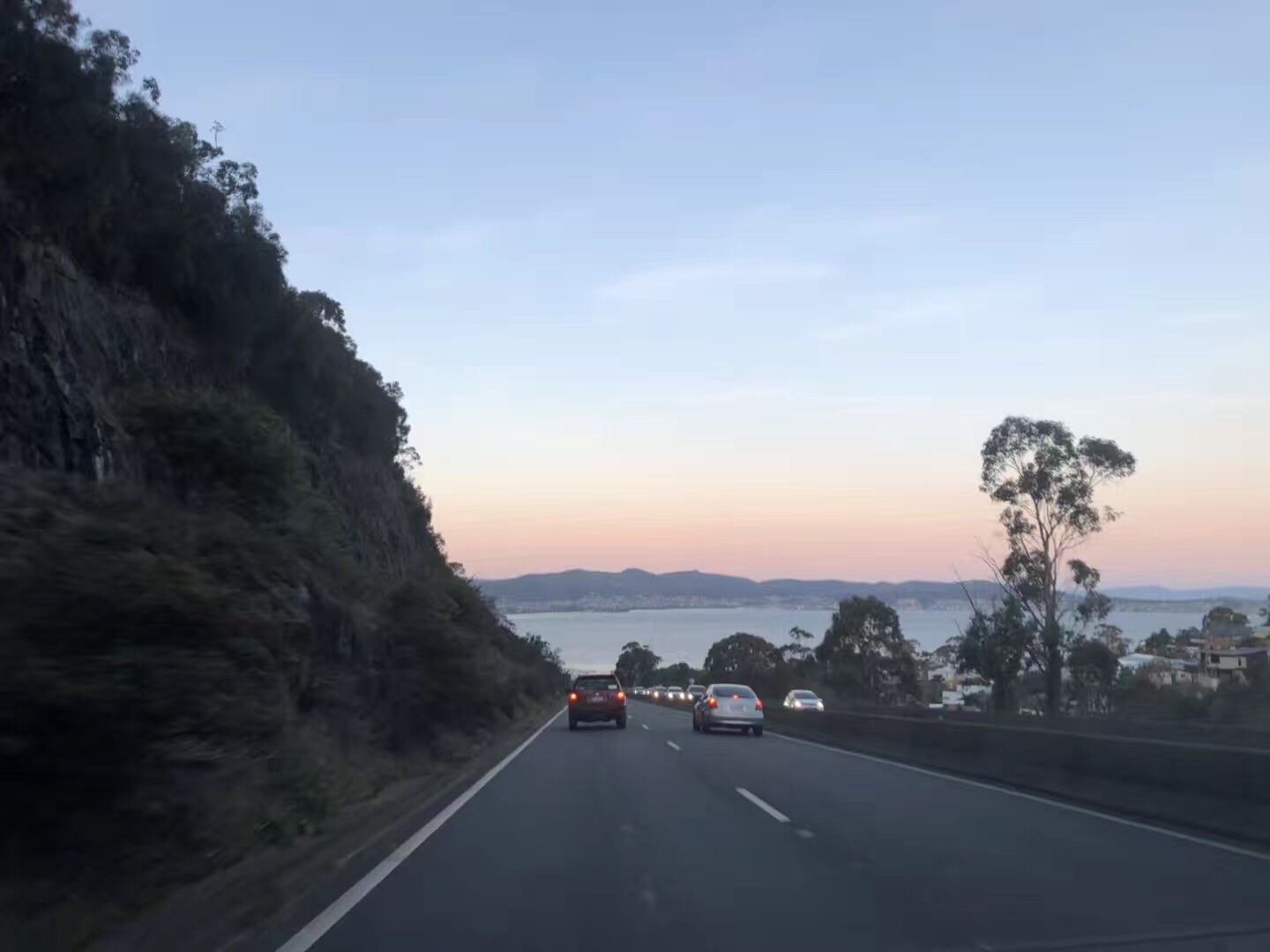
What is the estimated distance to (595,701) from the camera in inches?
1463

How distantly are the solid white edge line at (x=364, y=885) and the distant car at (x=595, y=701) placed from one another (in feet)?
62.6

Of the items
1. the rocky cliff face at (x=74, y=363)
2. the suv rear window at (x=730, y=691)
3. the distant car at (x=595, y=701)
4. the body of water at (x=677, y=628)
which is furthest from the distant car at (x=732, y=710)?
the body of water at (x=677, y=628)

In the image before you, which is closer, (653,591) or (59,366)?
(59,366)

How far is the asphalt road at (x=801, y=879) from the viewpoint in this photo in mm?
8758

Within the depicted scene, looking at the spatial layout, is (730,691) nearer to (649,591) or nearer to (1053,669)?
(1053,669)

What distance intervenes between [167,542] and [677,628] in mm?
137694

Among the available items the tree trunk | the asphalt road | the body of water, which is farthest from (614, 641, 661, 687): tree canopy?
the asphalt road

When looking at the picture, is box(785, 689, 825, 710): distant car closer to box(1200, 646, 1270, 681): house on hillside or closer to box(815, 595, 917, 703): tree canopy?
box(1200, 646, 1270, 681): house on hillside

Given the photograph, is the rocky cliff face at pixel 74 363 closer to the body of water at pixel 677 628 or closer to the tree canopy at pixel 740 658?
the tree canopy at pixel 740 658

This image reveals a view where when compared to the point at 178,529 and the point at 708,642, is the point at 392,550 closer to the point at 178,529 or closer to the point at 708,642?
the point at 178,529

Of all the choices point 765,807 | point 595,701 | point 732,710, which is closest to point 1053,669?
point 732,710

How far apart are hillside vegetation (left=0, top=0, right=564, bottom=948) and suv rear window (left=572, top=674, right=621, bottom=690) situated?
2286 mm

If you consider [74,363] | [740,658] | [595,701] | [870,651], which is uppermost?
[74,363]

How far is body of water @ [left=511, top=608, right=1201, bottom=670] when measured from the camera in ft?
345
